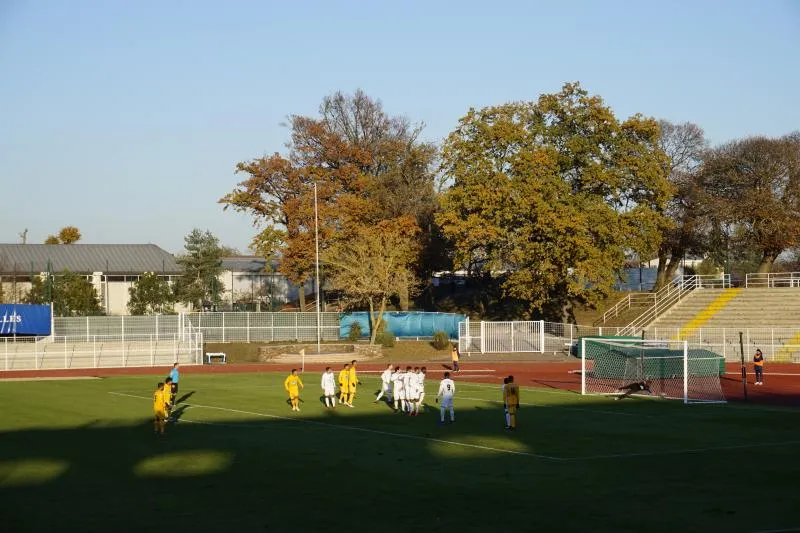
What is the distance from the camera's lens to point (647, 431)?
2997 centimetres

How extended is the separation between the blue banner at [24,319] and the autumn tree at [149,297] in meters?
19.8

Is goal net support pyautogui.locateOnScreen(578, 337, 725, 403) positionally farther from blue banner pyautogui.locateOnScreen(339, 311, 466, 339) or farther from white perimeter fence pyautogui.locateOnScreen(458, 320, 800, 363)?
blue banner pyautogui.locateOnScreen(339, 311, 466, 339)

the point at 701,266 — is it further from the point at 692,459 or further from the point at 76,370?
the point at 692,459

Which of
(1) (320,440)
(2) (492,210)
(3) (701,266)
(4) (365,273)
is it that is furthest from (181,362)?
(3) (701,266)

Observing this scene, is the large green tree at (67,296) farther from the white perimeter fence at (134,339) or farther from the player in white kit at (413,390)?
the player in white kit at (413,390)

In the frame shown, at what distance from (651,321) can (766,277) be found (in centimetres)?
1288

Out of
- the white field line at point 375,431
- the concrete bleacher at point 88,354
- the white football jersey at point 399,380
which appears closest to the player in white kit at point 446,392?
the white field line at point 375,431

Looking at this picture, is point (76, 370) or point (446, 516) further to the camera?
point (76, 370)

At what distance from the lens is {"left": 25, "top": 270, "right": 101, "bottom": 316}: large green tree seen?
80.7 metres

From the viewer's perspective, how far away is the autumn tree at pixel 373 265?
243 ft

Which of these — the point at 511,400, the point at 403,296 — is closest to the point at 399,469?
the point at 511,400

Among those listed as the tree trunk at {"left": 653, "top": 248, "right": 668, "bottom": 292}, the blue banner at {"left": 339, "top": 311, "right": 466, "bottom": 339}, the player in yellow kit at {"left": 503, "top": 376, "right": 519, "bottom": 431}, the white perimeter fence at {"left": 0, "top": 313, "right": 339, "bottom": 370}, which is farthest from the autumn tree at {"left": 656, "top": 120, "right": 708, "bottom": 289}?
the player in yellow kit at {"left": 503, "top": 376, "right": 519, "bottom": 431}

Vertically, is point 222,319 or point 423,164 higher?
point 423,164

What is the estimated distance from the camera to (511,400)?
29.6 metres
